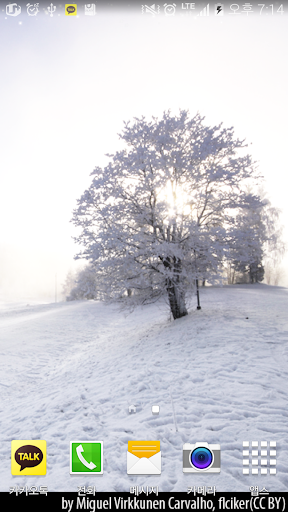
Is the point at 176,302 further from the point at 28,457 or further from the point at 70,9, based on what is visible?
the point at 70,9

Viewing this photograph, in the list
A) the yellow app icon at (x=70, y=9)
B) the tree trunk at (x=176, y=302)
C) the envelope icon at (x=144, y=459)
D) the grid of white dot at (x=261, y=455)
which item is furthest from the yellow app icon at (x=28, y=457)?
the tree trunk at (x=176, y=302)

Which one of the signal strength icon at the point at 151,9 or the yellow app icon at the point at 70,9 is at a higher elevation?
the yellow app icon at the point at 70,9

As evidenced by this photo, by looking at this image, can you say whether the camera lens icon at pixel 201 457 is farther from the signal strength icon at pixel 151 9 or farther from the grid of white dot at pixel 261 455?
the signal strength icon at pixel 151 9

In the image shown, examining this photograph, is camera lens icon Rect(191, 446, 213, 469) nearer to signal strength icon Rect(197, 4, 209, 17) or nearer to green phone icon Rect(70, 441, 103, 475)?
green phone icon Rect(70, 441, 103, 475)

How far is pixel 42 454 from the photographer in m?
2.57

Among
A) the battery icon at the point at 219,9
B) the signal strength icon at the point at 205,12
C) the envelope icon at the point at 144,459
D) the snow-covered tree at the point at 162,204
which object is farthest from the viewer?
the snow-covered tree at the point at 162,204

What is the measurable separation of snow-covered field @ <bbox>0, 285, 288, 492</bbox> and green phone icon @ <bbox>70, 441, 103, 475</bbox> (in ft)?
0.74

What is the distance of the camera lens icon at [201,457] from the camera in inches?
89.3

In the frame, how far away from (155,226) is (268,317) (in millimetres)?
5991

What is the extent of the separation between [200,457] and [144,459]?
0.51 meters

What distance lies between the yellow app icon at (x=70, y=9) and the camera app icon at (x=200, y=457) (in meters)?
5.64

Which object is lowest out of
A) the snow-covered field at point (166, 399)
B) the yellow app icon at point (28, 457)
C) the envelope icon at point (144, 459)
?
the snow-covered field at point (166, 399)

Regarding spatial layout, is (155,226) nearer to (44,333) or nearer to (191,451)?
(191,451)

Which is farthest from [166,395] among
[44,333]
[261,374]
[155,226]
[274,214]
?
[274,214]
